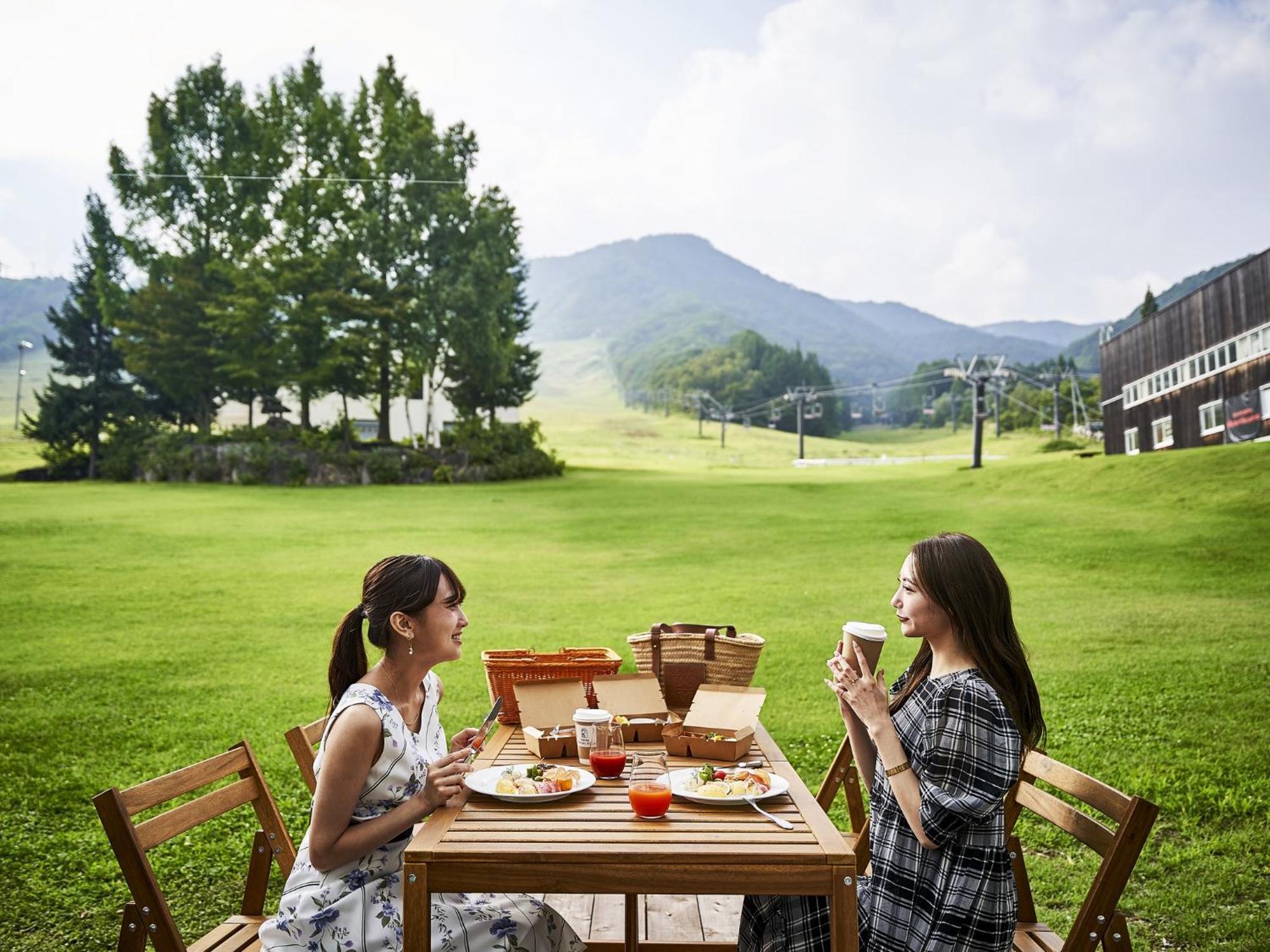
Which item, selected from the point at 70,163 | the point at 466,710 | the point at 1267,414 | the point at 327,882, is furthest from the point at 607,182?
the point at 327,882

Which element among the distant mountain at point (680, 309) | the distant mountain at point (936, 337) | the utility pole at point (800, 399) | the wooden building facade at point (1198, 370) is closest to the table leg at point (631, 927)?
the wooden building facade at point (1198, 370)

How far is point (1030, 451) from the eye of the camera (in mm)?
41062

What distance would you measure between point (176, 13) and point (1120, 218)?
89.6 ft

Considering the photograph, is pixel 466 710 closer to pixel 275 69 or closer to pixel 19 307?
pixel 19 307

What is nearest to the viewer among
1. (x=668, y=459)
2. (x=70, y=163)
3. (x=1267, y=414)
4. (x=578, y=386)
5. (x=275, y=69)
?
(x=1267, y=414)

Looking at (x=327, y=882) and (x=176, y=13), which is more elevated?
(x=176, y=13)

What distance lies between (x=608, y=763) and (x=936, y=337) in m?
149

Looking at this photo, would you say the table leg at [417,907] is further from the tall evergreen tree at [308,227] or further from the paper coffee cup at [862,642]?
the tall evergreen tree at [308,227]

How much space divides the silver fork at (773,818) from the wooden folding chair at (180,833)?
4.55 feet

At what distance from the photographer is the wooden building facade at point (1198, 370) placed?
16891mm

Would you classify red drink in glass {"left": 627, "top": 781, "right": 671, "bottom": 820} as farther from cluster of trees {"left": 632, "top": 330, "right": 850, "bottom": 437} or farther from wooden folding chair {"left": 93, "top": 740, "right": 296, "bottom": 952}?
cluster of trees {"left": 632, "top": 330, "right": 850, "bottom": 437}

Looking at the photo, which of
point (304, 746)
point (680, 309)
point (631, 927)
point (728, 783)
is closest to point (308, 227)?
point (304, 746)

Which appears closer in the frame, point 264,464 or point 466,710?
point 466,710

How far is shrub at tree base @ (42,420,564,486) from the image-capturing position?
77.9 ft
